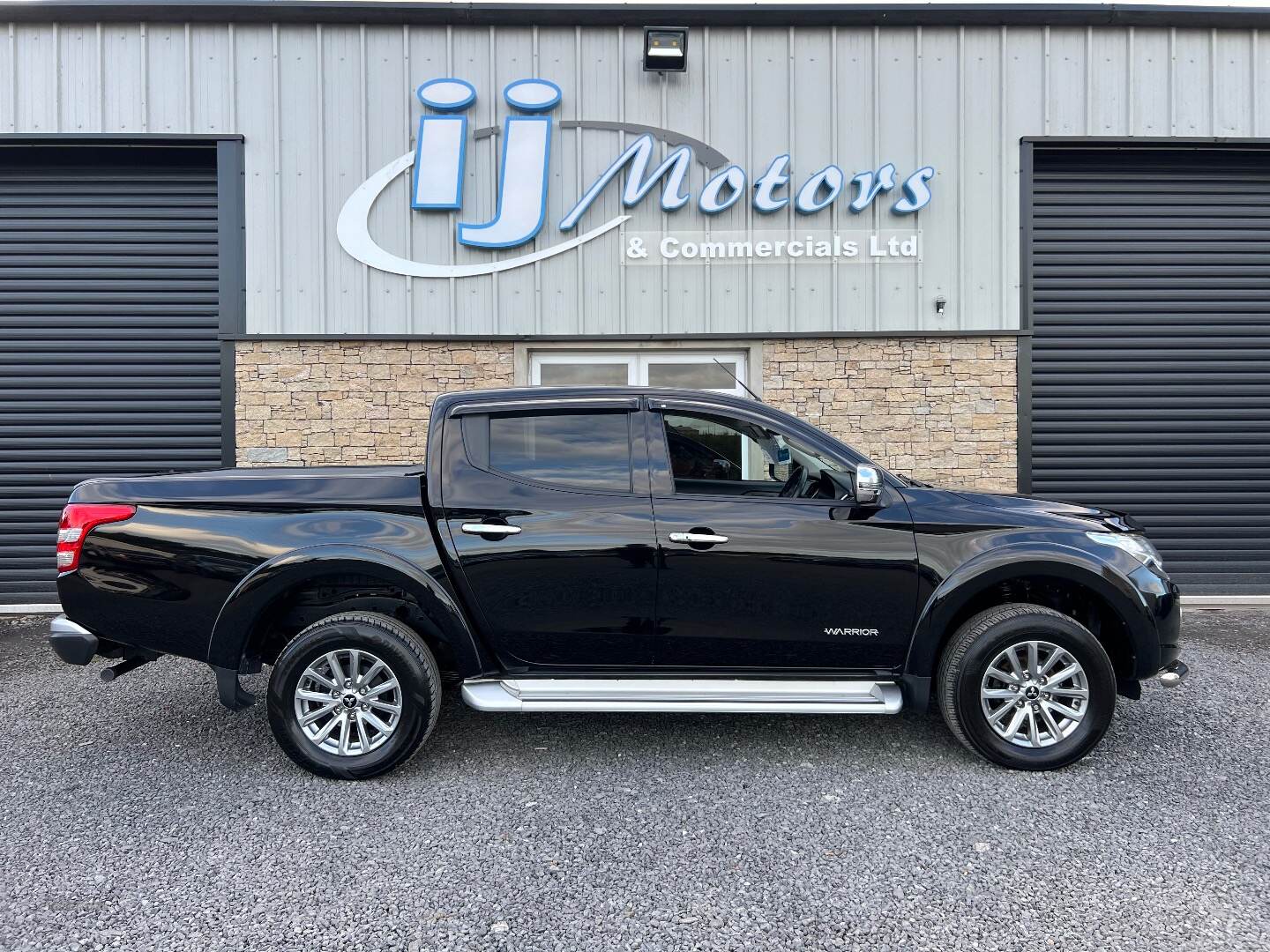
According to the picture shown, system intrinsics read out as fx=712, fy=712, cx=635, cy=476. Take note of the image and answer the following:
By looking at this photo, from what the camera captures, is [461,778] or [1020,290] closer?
[461,778]

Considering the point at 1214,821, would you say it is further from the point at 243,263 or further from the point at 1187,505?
the point at 243,263

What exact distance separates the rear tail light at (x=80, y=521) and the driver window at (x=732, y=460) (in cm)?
255

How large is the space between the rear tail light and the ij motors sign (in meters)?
4.03

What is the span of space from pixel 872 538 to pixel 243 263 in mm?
6356

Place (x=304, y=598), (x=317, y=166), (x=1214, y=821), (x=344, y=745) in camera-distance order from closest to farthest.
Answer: (x=1214, y=821) < (x=344, y=745) < (x=304, y=598) < (x=317, y=166)

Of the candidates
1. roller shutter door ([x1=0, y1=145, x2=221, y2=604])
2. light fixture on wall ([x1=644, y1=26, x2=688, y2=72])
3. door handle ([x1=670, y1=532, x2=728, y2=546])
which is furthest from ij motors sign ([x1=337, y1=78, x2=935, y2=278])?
door handle ([x1=670, y1=532, x2=728, y2=546])

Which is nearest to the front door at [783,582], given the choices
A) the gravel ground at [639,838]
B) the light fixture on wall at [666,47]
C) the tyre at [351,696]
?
the gravel ground at [639,838]

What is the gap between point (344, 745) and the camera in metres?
3.21

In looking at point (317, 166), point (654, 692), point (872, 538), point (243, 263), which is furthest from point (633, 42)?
point (654, 692)

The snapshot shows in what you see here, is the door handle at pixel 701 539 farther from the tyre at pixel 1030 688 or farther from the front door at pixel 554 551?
the tyre at pixel 1030 688

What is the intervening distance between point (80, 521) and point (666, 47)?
19.9 feet

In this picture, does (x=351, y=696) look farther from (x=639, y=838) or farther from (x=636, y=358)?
(x=636, y=358)

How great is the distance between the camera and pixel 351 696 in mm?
3213

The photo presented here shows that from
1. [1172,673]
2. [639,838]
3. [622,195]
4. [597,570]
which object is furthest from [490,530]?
[622,195]
